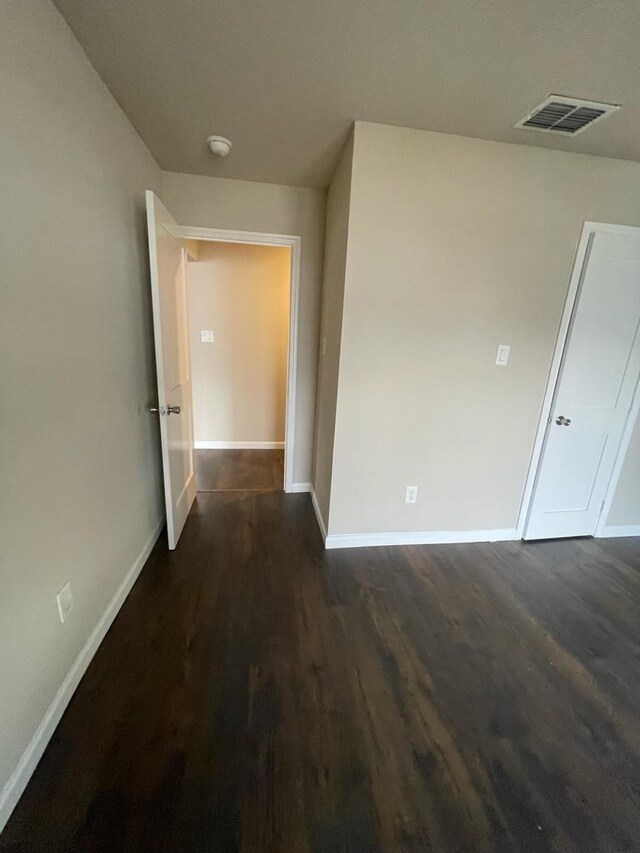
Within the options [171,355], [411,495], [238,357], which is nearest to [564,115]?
[411,495]

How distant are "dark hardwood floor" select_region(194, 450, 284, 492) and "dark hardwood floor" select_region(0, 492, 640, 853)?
41.2 inches

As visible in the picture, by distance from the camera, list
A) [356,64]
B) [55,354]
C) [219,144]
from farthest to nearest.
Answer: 1. [219,144]
2. [356,64]
3. [55,354]

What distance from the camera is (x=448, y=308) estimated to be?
2.02 m

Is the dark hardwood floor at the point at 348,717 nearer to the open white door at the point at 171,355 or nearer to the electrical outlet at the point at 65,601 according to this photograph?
the electrical outlet at the point at 65,601

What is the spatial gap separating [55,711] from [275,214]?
116 inches

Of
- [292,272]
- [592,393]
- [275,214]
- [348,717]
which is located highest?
[275,214]

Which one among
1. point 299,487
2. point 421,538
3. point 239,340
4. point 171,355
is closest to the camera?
point 171,355

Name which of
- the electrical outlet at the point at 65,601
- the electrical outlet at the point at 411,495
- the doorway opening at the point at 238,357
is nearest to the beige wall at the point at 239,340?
the doorway opening at the point at 238,357

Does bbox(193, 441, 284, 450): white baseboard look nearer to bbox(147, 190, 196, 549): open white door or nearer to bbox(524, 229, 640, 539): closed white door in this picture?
bbox(147, 190, 196, 549): open white door

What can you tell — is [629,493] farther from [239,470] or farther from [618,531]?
[239,470]

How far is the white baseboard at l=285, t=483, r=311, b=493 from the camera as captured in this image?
311cm

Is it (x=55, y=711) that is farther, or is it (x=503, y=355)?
(x=503, y=355)

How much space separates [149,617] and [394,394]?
1745 millimetres

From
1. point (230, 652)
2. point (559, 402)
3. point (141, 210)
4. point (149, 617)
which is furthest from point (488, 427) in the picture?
point (141, 210)
